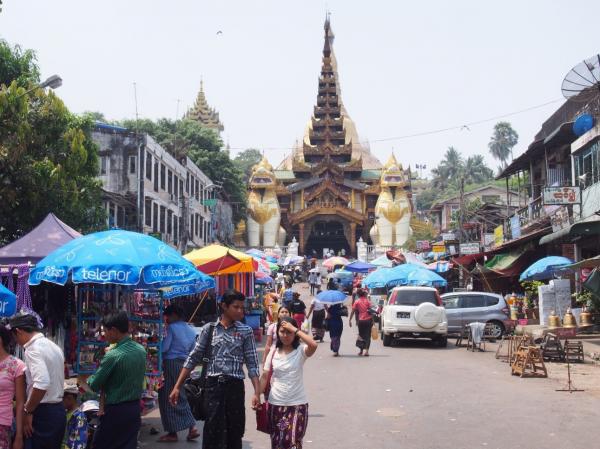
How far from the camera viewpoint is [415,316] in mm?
18141

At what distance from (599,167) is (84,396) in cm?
1793

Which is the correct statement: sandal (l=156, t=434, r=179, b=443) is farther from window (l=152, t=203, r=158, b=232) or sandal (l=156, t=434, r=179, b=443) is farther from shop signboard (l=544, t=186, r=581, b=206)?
window (l=152, t=203, r=158, b=232)

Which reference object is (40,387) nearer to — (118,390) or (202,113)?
(118,390)

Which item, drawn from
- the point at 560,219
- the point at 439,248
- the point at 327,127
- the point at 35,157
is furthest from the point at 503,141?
the point at 35,157

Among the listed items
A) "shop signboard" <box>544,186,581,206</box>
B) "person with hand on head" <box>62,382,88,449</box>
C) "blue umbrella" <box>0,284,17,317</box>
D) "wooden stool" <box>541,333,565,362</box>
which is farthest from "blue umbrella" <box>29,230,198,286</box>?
"shop signboard" <box>544,186,581,206</box>

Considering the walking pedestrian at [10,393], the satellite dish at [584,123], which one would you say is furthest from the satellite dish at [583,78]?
the walking pedestrian at [10,393]

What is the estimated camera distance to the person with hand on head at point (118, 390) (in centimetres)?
575

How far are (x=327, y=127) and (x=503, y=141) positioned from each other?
1671 inches

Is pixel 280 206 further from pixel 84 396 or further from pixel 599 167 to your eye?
pixel 84 396

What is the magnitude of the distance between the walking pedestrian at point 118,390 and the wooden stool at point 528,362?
892 centimetres

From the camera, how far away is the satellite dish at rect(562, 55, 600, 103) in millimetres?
19453

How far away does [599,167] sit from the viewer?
69.1 ft

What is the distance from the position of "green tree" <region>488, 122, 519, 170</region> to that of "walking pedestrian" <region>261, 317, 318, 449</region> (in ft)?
362

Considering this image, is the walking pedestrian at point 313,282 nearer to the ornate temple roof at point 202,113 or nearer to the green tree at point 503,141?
the ornate temple roof at point 202,113
